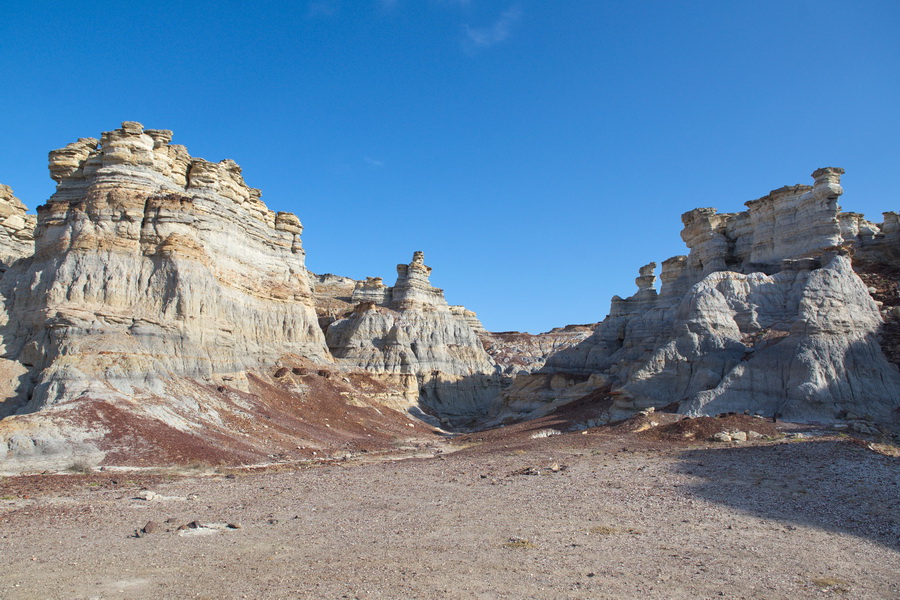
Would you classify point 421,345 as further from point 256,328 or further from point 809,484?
point 809,484

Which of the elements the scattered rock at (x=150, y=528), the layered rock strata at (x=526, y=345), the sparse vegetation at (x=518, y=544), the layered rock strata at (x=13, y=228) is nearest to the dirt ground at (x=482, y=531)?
the sparse vegetation at (x=518, y=544)

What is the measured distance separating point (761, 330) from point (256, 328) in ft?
105

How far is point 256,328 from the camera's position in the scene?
40.6 meters

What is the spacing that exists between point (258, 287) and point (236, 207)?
576cm

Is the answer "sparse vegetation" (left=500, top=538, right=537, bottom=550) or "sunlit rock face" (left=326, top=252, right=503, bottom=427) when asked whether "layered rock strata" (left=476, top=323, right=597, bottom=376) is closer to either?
"sunlit rock face" (left=326, top=252, right=503, bottom=427)

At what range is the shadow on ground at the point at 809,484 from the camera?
1183 cm

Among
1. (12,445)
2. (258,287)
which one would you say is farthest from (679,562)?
(258,287)

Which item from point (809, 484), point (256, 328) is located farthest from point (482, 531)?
point (256, 328)

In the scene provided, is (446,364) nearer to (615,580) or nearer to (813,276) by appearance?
(813,276)

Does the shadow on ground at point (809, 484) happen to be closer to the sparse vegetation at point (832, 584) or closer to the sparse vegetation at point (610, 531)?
the sparse vegetation at point (832, 584)

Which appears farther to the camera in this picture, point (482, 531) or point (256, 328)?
point (256, 328)

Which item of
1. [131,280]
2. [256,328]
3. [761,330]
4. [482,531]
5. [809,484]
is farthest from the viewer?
[256,328]

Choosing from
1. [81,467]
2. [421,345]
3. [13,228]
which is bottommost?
[81,467]

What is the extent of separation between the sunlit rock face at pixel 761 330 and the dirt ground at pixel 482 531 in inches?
378
